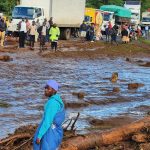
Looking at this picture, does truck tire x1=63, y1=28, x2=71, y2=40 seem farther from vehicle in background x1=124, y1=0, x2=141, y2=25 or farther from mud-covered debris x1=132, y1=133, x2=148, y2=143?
vehicle in background x1=124, y1=0, x2=141, y2=25

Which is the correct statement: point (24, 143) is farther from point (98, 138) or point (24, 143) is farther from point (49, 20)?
point (49, 20)

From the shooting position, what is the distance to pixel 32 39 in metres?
29.5

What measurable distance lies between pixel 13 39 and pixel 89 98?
18486mm

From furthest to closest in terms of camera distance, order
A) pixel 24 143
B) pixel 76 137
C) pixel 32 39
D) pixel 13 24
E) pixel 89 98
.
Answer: pixel 13 24
pixel 32 39
pixel 89 98
pixel 76 137
pixel 24 143

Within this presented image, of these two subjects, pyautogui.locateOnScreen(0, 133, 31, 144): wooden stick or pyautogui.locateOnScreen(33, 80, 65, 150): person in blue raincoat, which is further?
pyautogui.locateOnScreen(0, 133, 31, 144): wooden stick

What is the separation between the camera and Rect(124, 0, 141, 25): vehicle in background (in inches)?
2839

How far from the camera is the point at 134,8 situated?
244 ft

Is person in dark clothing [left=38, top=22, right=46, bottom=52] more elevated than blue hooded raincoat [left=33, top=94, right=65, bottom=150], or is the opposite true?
blue hooded raincoat [left=33, top=94, right=65, bottom=150]

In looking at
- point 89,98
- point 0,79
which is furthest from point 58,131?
point 0,79

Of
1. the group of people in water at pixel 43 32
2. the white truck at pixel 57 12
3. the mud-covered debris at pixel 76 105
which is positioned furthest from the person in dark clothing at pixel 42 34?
the mud-covered debris at pixel 76 105

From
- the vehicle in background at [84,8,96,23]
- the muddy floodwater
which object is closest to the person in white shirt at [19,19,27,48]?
the muddy floodwater

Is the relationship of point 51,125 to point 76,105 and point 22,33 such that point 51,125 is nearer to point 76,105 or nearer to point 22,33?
point 76,105

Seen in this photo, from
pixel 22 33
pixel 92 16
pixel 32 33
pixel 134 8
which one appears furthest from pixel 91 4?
pixel 22 33

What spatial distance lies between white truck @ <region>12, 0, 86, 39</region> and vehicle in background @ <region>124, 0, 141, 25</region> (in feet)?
101
